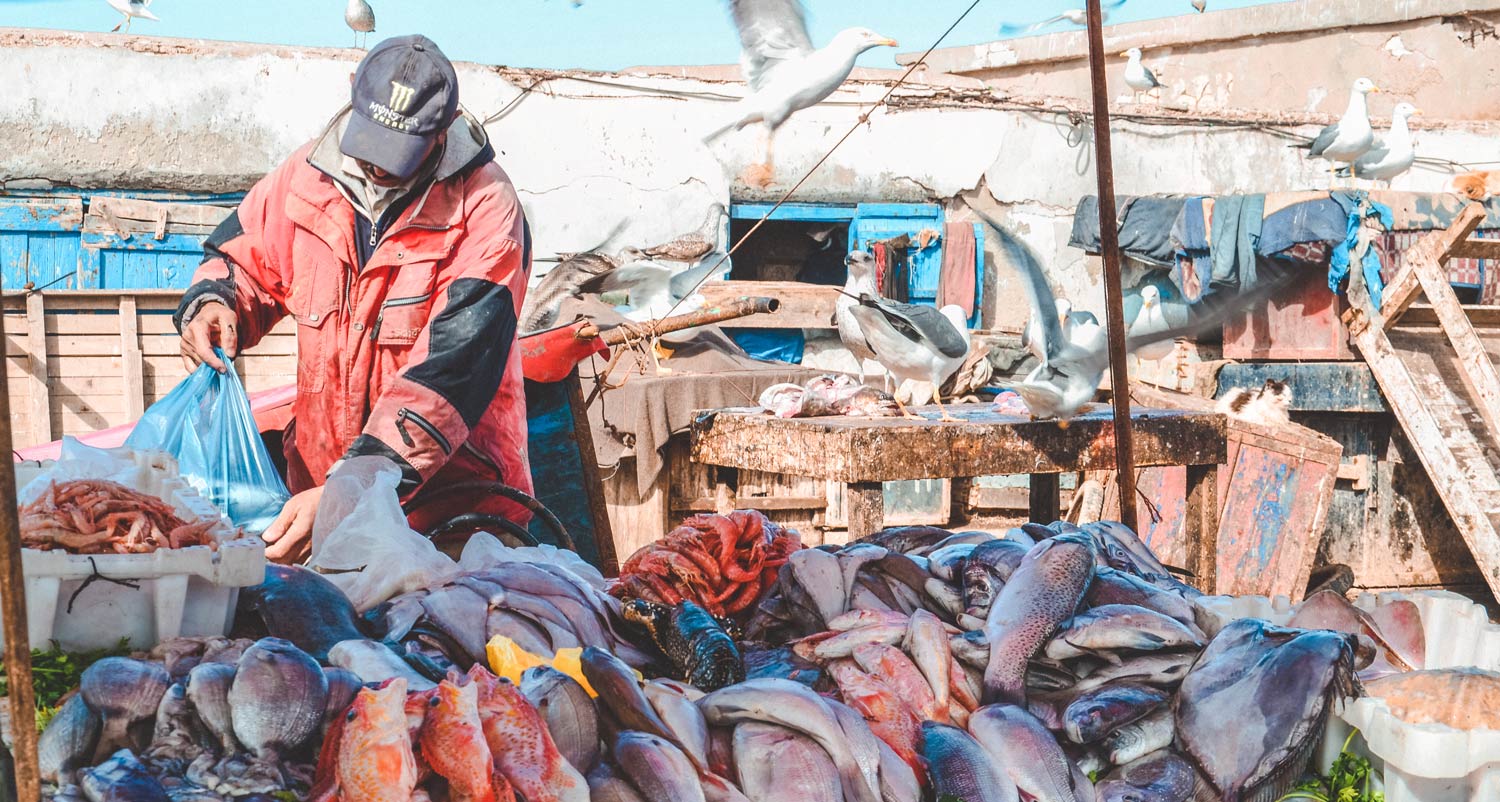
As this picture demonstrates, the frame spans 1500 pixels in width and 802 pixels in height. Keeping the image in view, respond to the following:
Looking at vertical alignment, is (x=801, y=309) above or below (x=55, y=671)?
above

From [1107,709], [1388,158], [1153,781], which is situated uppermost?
[1388,158]

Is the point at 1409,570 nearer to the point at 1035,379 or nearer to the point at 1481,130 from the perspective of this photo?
the point at 1035,379

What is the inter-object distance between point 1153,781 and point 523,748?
1.08m

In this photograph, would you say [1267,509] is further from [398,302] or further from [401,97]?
[401,97]

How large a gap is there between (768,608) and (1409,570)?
26.3 feet

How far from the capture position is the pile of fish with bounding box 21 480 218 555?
195 cm

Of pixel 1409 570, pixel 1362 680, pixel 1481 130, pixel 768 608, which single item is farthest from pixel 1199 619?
pixel 1481 130

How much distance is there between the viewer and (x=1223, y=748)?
2213 millimetres

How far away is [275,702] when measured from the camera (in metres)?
1.74

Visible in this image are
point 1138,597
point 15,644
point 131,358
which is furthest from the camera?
point 131,358

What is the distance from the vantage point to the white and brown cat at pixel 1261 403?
28.5ft

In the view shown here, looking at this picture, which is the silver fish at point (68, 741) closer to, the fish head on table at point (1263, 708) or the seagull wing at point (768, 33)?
the fish head on table at point (1263, 708)

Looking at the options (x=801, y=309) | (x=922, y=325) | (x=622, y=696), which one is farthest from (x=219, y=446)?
(x=801, y=309)

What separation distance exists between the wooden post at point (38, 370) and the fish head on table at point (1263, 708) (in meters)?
9.25
